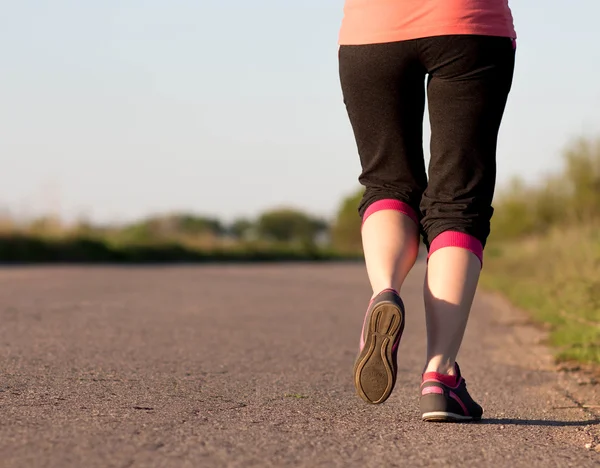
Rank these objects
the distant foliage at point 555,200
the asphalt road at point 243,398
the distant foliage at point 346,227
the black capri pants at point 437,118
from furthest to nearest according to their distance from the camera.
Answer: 1. the distant foliage at point 346,227
2. the distant foliage at point 555,200
3. the black capri pants at point 437,118
4. the asphalt road at point 243,398

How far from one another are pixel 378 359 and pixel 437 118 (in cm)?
80

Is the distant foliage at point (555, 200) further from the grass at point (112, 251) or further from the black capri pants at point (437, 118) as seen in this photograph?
the black capri pants at point (437, 118)

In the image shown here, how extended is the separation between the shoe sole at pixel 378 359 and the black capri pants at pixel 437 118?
0.39m

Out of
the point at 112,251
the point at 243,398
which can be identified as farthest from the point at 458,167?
the point at 112,251

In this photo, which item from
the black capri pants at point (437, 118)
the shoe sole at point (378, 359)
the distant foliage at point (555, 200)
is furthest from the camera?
the distant foliage at point (555, 200)

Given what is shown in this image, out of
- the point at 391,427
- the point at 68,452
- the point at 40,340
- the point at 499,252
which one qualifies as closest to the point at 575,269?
the point at 40,340

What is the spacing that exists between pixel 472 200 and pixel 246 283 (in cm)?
969

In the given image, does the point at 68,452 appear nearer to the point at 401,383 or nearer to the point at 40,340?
the point at 401,383

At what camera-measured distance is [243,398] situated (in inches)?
125

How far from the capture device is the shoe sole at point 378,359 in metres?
2.71

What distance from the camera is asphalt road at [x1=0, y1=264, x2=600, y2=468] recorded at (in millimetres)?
2279

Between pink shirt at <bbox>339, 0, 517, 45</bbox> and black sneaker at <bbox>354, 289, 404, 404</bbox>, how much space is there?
0.86 m

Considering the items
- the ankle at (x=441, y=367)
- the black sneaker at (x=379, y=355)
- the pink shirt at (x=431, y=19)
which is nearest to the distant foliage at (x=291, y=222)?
the pink shirt at (x=431, y=19)

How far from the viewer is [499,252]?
26047 mm
